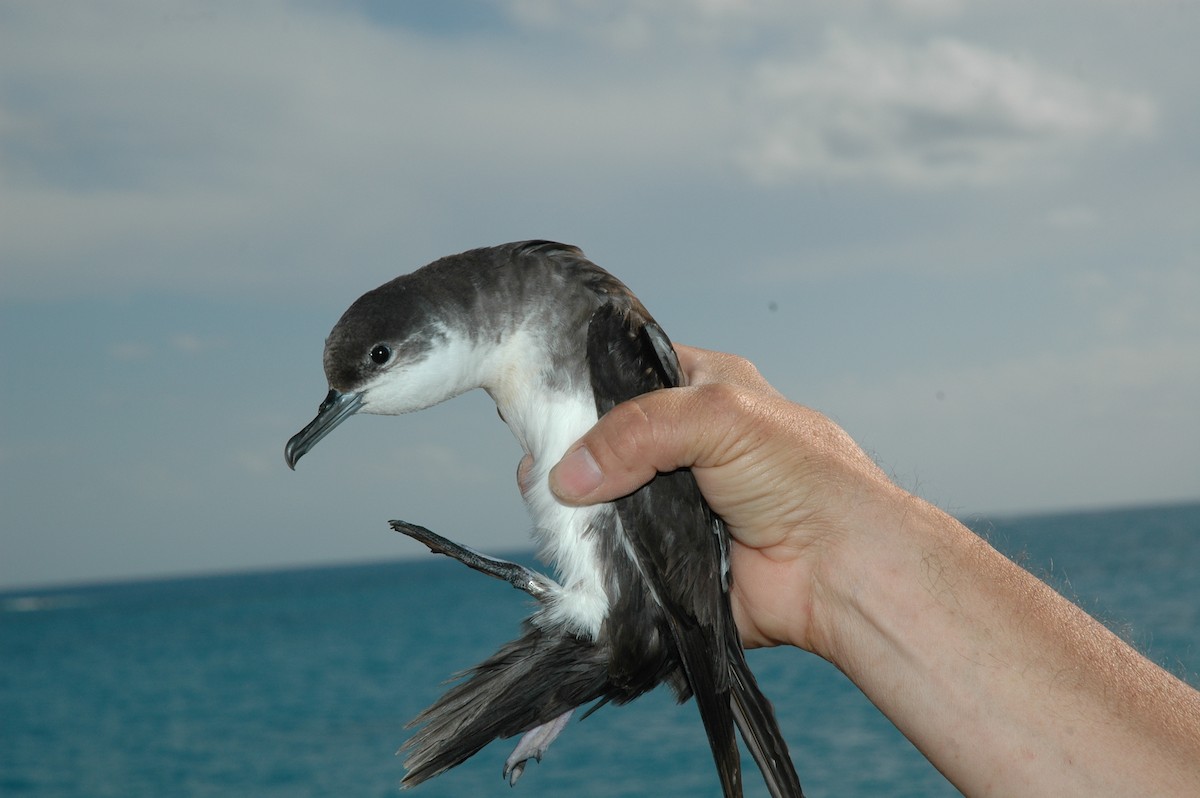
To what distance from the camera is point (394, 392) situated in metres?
3.22

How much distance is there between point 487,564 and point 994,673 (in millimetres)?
1409

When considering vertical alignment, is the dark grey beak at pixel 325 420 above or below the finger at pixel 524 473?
above

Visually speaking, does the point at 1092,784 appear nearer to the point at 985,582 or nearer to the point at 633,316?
the point at 985,582

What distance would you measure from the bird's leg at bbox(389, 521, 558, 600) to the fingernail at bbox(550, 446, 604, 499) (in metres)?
0.27

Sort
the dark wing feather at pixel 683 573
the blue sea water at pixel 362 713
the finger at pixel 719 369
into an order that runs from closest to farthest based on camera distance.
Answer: the dark wing feather at pixel 683 573, the finger at pixel 719 369, the blue sea water at pixel 362 713

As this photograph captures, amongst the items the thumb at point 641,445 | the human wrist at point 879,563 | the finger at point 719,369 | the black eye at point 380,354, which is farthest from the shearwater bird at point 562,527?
the finger at point 719,369

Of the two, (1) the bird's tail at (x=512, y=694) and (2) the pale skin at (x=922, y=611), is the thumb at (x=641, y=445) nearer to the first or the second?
(2) the pale skin at (x=922, y=611)

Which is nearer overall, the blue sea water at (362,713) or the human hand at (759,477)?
the human hand at (759,477)

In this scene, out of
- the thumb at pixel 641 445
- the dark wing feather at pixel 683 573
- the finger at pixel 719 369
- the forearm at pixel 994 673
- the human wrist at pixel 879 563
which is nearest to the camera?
the forearm at pixel 994 673

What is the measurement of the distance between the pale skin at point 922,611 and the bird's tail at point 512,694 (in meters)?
0.49

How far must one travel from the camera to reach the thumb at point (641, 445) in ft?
9.27

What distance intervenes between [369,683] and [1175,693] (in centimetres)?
3601

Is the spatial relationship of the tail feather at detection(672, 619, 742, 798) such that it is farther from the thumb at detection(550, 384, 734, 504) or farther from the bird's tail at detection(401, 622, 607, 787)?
the thumb at detection(550, 384, 734, 504)

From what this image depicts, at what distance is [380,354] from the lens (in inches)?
125
